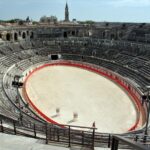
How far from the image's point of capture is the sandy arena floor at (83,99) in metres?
28.5

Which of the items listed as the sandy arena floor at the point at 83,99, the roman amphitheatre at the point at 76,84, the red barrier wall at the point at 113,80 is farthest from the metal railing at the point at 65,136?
the red barrier wall at the point at 113,80

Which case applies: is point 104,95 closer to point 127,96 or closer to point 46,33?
point 127,96

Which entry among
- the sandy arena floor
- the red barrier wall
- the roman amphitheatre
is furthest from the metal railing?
the red barrier wall

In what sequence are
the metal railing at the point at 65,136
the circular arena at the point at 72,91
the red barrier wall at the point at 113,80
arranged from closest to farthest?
the metal railing at the point at 65,136 < the circular arena at the point at 72,91 < the red barrier wall at the point at 113,80

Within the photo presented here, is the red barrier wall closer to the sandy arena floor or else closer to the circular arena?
the circular arena

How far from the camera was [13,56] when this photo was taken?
52.9 meters

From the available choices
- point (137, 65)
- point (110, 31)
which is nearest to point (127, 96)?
point (137, 65)

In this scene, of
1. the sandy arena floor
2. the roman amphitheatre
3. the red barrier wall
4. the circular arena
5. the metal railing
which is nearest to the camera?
the metal railing

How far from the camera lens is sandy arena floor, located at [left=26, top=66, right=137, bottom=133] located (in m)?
28.5

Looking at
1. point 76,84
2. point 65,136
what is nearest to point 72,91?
point 76,84

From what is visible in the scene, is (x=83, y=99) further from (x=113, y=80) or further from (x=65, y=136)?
(x=65, y=136)

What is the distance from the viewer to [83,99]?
35.5 metres

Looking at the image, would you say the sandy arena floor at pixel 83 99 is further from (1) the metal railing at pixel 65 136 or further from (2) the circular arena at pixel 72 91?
(1) the metal railing at pixel 65 136

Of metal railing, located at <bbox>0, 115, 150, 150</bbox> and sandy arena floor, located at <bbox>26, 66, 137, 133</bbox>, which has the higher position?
metal railing, located at <bbox>0, 115, 150, 150</bbox>
